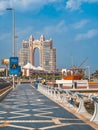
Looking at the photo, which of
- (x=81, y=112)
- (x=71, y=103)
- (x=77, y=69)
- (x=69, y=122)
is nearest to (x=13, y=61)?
(x=71, y=103)

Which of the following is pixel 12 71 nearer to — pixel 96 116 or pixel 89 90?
pixel 89 90

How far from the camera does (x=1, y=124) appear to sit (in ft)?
43.6

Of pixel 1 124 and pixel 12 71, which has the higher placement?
pixel 12 71

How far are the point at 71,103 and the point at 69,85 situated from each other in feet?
162

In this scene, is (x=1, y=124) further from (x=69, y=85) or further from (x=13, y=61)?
(x=69, y=85)

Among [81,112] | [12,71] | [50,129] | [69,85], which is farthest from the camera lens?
[69,85]

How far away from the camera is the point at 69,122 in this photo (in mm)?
13984

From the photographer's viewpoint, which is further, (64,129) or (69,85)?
(69,85)

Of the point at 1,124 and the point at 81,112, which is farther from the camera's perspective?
the point at 81,112

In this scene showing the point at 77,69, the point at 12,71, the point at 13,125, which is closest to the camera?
the point at 13,125

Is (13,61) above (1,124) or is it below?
above

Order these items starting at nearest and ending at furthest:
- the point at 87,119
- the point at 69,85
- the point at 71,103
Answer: the point at 87,119 < the point at 71,103 < the point at 69,85

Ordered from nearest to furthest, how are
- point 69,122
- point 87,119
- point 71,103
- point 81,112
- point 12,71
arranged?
point 69,122, point 87,119, point 81,112, point 71,103, point 12,71

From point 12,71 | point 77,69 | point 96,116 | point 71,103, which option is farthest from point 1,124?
point 77,69
